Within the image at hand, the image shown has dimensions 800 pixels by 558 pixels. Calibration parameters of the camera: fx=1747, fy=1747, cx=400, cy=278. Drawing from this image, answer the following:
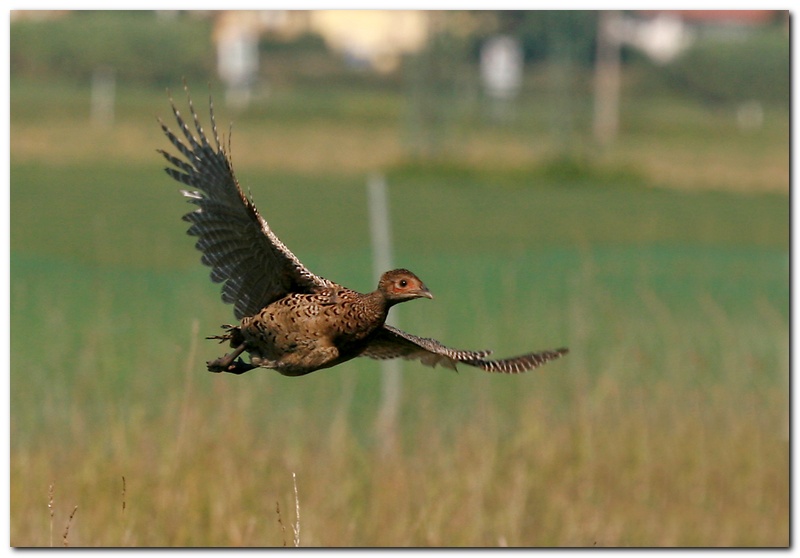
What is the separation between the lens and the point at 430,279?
57.6 ft

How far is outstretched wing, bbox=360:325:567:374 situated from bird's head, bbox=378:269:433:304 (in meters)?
0.22

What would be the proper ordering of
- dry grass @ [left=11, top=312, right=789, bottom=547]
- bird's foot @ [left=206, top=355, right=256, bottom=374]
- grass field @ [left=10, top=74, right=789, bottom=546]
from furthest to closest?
grass field @ [left=10, top=74, right=789, bottom=546] → dry grass @ [left=11, top=312, right=789, bottom=547] → bird's foot @ [left=206, top=355, right=256, bottom=374]

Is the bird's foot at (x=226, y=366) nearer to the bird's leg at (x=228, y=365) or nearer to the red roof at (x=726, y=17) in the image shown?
→ the bird's leg at (x=228, y=365)

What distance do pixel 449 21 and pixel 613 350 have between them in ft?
62.2

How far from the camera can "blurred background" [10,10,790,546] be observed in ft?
30.4

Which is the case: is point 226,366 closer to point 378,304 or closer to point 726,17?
point 378,304

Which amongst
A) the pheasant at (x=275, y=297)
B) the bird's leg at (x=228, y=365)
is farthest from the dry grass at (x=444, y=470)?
the bird's leg at (x=228, y=365)

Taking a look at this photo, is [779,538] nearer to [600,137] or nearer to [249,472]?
[249,472]

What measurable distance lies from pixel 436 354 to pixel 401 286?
Result: 573 mm

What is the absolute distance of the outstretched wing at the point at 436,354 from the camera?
401 centimetres

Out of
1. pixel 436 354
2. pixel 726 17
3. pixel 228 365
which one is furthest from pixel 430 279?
pixel 726 17

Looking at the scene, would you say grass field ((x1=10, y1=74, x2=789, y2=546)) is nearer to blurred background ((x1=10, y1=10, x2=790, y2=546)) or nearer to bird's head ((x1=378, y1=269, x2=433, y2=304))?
blurred background ((x1=10, y1=10, x2=790, y2=546))

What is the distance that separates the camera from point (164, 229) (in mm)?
22219

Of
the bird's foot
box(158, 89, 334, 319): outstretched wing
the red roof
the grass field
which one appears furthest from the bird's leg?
the red roof
